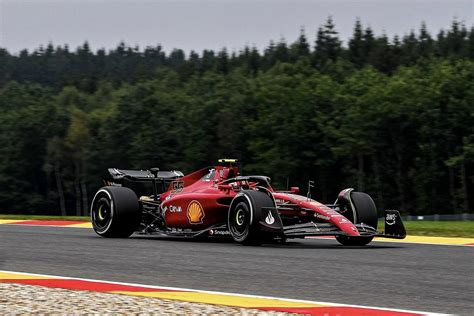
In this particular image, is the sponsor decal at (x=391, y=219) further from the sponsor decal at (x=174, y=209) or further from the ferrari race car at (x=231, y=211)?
the sponsor decal at (x=174, y=209)

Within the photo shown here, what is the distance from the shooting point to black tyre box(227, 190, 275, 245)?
1374cm

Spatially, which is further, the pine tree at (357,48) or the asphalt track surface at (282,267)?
the pine tree at (357,48)

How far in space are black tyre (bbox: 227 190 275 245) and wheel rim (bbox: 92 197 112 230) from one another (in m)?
2.88

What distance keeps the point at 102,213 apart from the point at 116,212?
0.56 meters

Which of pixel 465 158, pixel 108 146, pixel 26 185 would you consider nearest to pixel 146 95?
pixel 108 146

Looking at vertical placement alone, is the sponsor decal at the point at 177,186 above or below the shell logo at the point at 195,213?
above

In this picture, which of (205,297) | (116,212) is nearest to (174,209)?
(116,212)

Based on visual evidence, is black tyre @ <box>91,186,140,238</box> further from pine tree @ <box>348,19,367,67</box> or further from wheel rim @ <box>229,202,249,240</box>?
pine tree @ <box>348,19,367,67</box>

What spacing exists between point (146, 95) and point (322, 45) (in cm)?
3855

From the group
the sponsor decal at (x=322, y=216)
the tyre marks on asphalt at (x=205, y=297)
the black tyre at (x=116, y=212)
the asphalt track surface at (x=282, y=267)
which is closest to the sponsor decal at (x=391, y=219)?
the asphalt track surface at (x=282, y=267)

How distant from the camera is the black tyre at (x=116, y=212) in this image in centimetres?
1611

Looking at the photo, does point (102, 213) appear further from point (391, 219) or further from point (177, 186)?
point (391, 219)

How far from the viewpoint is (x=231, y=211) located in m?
14.3

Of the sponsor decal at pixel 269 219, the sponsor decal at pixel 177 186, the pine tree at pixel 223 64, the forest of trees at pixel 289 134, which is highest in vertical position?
the pine tree at pixel 223 64
